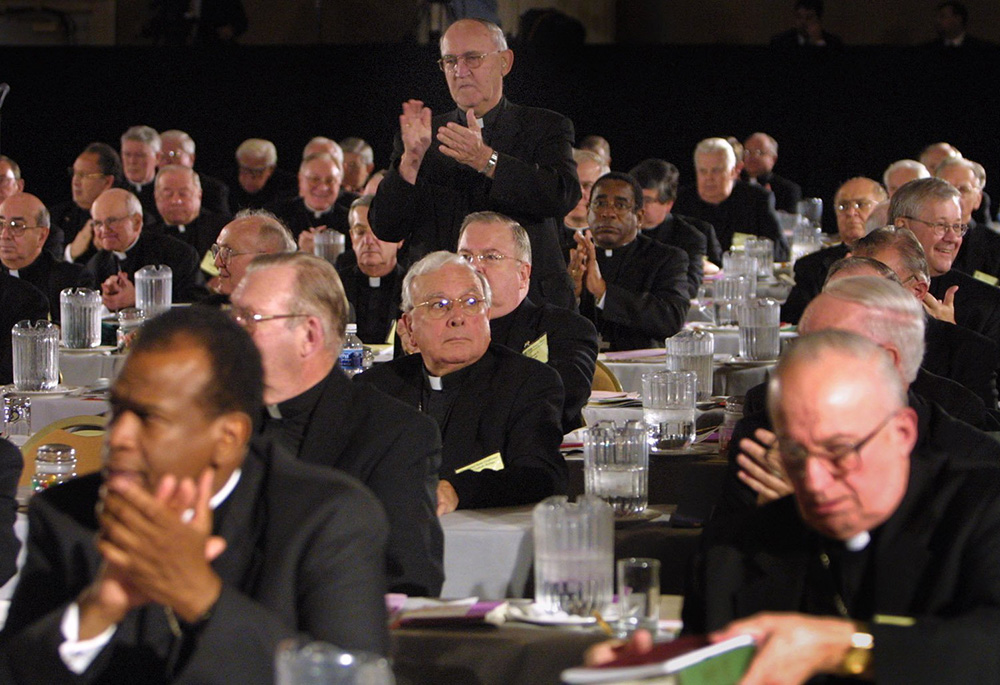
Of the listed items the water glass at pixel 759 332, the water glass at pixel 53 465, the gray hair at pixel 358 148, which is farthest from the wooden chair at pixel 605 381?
the gray hair at pixel 358 148

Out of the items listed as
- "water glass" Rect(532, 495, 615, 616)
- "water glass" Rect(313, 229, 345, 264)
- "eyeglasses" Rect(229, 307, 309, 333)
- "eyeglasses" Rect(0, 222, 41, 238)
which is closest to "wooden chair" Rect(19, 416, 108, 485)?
"eyeglasses" Rect(229, 307, 309, 333)

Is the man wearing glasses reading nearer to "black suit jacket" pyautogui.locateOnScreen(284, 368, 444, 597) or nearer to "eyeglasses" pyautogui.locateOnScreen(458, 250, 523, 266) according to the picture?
"black suit jacket" pyautogui.locateOnScreen(284, 368, 444, 597)

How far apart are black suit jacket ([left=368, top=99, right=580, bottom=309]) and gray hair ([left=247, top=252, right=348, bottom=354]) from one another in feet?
8.08

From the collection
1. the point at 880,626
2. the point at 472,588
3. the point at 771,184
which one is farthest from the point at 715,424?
the point at 771,184

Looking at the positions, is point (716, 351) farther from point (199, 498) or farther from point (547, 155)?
point (199, 498)

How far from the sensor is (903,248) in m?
4.60

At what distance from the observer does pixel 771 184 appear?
13602 mm

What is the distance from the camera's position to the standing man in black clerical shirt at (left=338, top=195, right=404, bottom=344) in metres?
7.27

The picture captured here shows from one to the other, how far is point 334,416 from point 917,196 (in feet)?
12.3

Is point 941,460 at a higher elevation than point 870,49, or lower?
lower

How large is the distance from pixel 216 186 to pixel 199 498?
10.7m

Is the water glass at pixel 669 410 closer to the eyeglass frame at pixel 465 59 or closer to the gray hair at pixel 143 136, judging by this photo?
the eyeglass frame at pixel 465 59

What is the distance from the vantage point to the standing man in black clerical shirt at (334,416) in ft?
9.45

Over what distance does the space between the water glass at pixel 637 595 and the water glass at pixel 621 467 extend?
92cm
